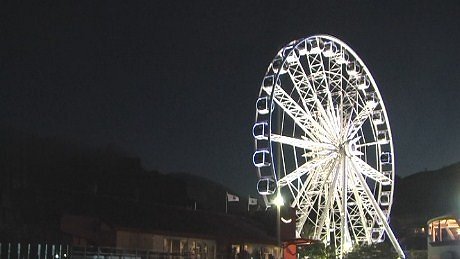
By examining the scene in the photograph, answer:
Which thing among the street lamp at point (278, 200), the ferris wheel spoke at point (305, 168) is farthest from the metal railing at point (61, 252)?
the ferris wheel spoke at point (305, 168)

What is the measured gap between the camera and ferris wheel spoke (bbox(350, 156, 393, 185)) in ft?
168

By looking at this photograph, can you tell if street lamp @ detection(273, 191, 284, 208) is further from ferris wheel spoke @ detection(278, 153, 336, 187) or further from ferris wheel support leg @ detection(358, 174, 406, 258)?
ferris wheel support leg @ detection(358, 174, 406, 258)

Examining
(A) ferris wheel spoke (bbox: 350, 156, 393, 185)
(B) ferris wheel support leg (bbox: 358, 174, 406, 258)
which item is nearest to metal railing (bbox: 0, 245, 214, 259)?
(A) ferris wheel spoke (bbox: 350, 156, 393, 185)

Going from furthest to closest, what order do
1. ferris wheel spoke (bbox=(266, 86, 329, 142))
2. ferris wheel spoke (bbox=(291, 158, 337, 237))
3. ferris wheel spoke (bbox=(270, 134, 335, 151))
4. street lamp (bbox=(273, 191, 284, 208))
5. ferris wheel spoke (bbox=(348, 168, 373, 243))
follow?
ferris wheel spoke (bbox=(348, 168, 373, 243)), ferris wheel spoke (bbox=(266, 86, 329, 142)), ferris wheel spoke (bbox=(291, 158, 337, 237)), ferris wheel spoke (bbox=(270, 134, 335, 151)), street lamp (bbox=(273, 191, 284, 208))

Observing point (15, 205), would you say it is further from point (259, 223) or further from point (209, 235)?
point (259, 223)

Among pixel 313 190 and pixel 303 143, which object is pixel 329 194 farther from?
pixel 303 143

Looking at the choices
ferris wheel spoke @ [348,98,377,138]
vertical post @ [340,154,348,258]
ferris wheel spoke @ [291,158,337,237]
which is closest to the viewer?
vertical post @ [340,154,348,258]

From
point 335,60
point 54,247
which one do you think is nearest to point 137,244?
point 54,247

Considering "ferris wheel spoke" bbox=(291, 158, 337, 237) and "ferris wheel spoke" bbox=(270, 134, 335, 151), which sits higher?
"ferris wheel spoke" bbox=(270, 134, 335, 151)

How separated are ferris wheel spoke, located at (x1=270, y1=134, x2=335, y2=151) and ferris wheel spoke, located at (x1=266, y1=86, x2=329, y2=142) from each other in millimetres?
662

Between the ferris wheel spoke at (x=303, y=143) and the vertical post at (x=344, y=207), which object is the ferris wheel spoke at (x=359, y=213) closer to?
the vertical post at (x=344, y=207)

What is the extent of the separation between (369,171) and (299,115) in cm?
750

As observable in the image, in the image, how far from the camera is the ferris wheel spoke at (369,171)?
2020 inches

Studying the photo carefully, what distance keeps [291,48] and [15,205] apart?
2315cm
